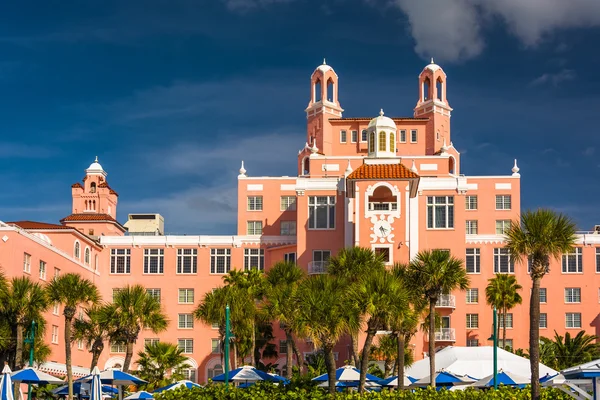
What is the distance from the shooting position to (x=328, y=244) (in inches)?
3147

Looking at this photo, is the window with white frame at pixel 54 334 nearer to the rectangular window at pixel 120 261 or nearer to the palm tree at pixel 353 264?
the rectangular window at pixel 120 261

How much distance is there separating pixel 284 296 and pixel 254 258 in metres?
31.1

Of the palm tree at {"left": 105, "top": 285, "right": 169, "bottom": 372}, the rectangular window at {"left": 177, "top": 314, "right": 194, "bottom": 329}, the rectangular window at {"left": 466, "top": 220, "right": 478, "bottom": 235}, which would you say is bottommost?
the rectangular window at {"left": 177, "top": 314, "right": 194, "bottom": 329}

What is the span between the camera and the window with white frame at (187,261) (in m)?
87.0

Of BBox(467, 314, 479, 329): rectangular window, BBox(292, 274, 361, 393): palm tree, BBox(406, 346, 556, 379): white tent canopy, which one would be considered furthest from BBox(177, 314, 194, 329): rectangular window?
BBox(292, 274, 361, 393): palm tree

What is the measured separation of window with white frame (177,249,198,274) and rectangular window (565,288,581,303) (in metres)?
31.3

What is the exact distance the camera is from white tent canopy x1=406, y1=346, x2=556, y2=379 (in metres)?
54.1

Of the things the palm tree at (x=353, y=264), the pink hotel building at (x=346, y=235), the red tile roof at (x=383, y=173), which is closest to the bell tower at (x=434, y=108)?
the pink hotel building at (x=346, y=235)

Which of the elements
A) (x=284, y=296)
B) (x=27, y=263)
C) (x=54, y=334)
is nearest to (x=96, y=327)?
(x=27, y=263)

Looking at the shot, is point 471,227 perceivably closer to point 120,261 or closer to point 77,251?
point 120,261

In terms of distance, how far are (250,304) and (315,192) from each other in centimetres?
1810

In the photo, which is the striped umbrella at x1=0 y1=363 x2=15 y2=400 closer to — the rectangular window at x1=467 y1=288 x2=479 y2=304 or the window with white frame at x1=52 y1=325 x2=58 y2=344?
the window with white frame at x1=52 y1=325 x2=58 y2=344

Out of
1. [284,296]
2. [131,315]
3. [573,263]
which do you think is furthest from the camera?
[573,263]

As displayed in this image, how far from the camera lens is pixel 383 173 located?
246 ft
